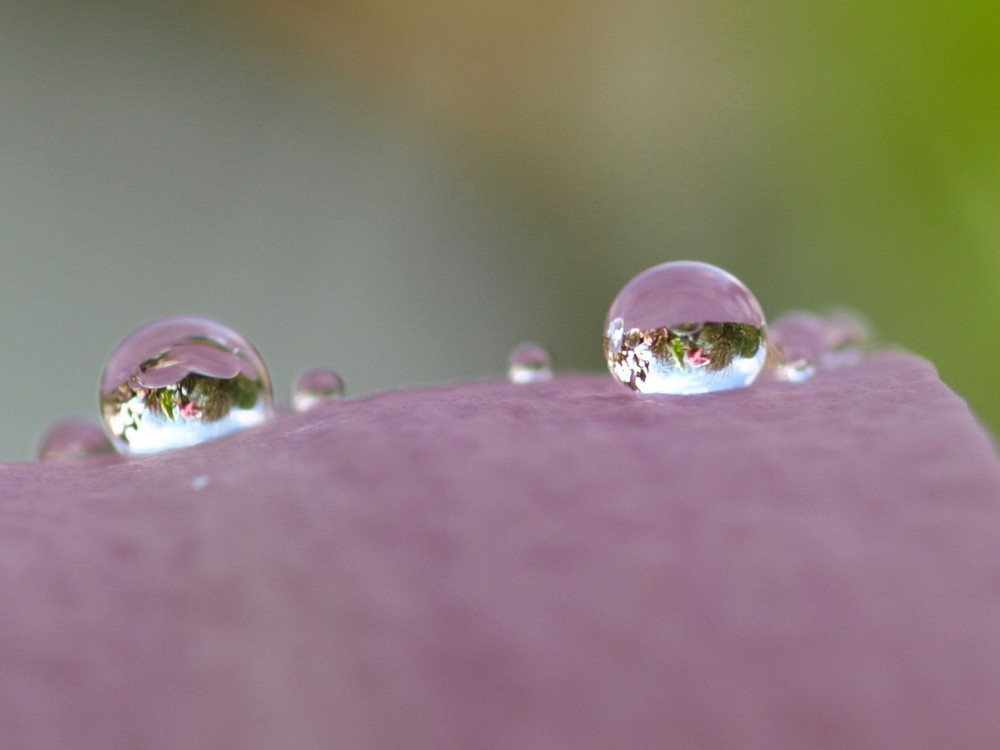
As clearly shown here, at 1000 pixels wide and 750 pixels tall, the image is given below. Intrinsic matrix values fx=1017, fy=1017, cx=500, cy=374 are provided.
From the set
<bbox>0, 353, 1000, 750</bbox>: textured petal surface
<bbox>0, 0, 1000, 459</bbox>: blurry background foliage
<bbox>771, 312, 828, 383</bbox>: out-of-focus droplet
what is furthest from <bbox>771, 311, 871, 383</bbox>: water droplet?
<bbox>0, 0, 1000, 459</bbox>: blurry background foliage

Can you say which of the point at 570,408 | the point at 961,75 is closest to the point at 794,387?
the point at 570,408

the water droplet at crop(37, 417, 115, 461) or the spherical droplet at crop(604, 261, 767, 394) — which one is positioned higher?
the water droplet at crop(37, 417, 115, 461)

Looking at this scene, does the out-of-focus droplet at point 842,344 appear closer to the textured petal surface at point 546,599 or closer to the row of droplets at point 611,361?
the row of droplets at point 611,361

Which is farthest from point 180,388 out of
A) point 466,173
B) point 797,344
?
point 466,173

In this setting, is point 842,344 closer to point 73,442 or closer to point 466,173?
point 73,442

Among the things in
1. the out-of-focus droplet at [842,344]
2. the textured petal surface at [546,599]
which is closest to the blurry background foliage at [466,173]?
the out-of-focus droplet at [842,344]

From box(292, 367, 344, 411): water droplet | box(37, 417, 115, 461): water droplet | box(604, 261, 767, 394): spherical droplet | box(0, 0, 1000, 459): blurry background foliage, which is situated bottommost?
box(604, 261, 767, 394): spherical droplet

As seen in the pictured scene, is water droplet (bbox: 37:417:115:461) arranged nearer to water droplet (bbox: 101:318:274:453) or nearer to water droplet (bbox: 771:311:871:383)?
water droplet (bbox: 101:318:274:453)
